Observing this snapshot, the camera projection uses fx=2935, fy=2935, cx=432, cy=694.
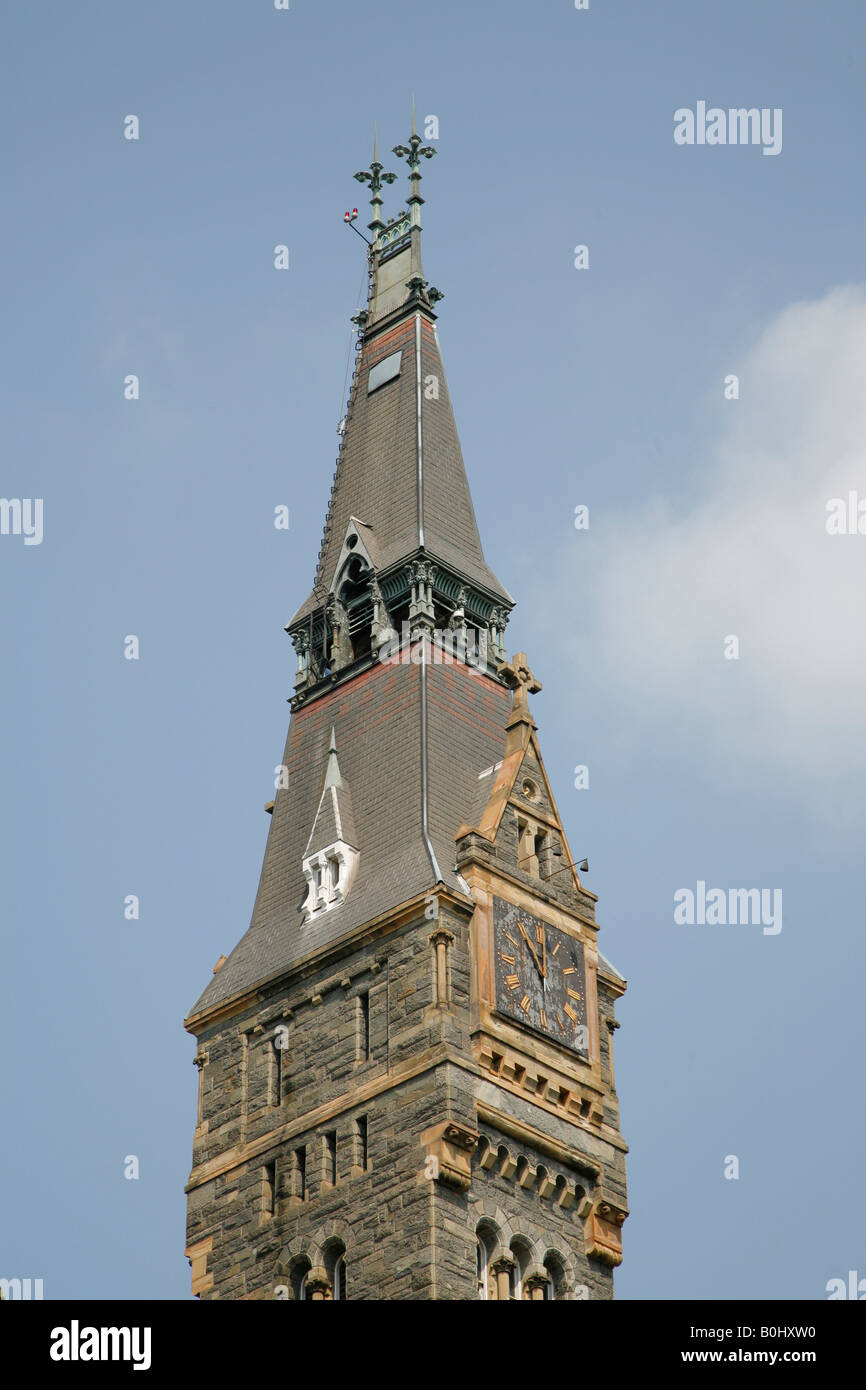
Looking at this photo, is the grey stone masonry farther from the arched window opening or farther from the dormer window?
the dormer window

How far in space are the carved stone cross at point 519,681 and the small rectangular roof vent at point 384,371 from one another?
13841mm

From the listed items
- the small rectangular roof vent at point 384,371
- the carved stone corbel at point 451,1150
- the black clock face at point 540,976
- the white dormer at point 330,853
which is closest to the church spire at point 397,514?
the small rectangular roof vent at point 384,371

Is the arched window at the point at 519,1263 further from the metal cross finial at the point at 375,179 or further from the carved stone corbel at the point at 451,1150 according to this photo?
A: the metal cross finial at the point at 375,179

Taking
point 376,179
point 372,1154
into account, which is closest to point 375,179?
point 376,179

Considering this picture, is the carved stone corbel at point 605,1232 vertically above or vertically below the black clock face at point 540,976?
below

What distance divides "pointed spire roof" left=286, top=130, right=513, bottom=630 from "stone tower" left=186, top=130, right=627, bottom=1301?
0.24 m

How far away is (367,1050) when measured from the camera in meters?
76.6

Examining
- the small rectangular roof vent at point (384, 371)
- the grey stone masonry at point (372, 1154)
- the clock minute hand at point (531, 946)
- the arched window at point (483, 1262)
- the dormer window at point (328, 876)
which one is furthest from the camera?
the small rectangular roof vent at point (384, 371)

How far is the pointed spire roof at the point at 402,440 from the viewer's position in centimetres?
8919

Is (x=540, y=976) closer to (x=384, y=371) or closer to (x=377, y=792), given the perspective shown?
(x=377, y=792)

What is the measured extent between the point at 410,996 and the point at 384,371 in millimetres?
26691

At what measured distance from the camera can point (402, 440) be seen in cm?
9250

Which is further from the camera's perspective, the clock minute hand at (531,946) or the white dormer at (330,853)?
the white dormer at (330,853)
